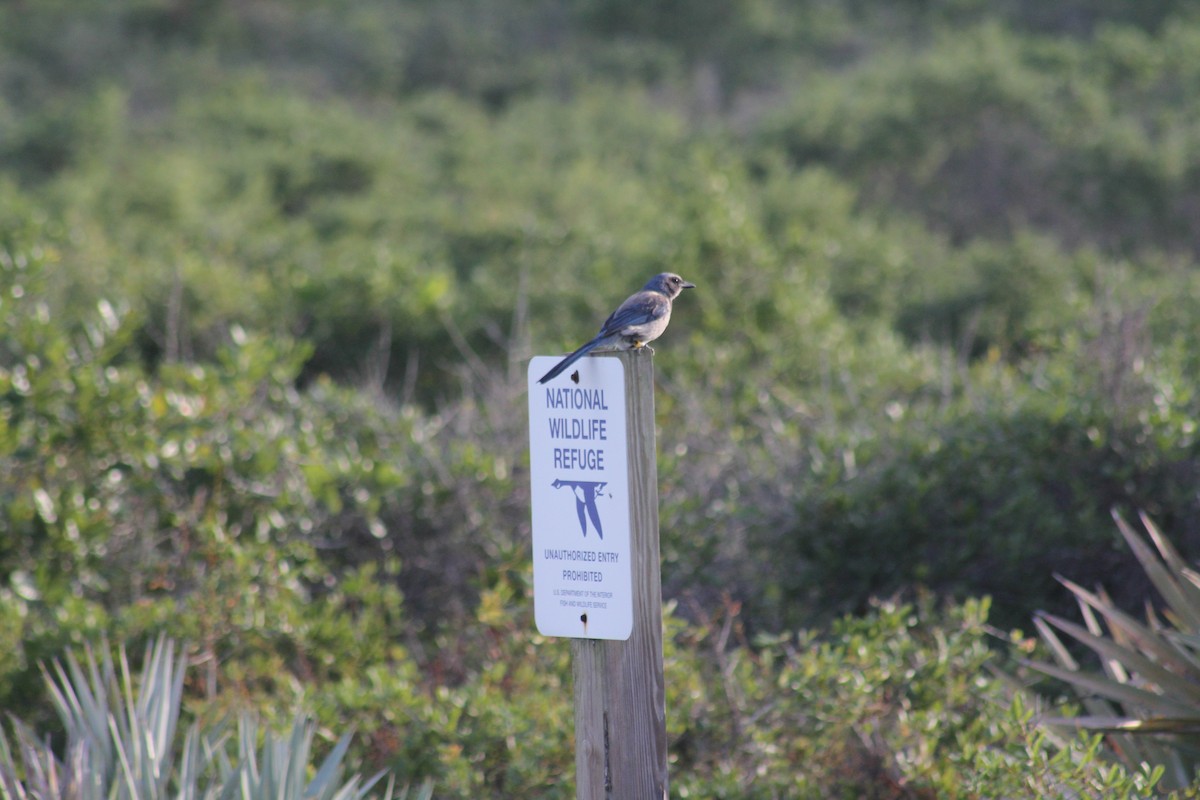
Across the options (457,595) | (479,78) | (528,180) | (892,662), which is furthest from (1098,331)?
(479,78)

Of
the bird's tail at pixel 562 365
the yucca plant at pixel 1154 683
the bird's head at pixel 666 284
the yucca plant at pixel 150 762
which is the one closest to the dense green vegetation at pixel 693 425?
the yucca plant at pixel 1154 683

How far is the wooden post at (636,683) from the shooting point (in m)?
2.90

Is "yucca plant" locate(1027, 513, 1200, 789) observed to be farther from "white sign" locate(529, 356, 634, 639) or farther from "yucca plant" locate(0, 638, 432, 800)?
"yucca plant" locate(0, 638, 432, 800)

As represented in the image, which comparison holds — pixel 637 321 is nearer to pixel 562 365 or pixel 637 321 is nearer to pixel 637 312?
pixel 637 312

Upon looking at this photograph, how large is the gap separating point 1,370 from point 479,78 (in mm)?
24250

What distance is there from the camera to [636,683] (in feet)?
9.70

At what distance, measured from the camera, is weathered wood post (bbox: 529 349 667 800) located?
2898 millimetres

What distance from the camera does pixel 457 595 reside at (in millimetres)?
5797

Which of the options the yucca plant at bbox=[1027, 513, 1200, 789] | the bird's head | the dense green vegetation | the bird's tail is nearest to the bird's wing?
the bird's head

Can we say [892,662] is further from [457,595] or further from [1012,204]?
[1012,204]

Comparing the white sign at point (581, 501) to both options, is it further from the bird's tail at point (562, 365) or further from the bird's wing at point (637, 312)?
the bird's wing at point (637, 312)

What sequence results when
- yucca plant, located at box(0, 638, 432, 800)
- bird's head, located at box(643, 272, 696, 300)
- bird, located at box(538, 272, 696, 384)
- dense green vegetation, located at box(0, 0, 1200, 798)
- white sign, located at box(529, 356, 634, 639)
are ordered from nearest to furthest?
1. white sign, located at box(529, 356, 634, 639)
2. yucca plant, located at box(0, 638, 432, 800)
3. bird, located at box(538, 272, 696, 384)
4. bird's head, located at box(643, 272, 696, 300)
5. dense green vegetation, located at box(0, 0, 1200, 798)

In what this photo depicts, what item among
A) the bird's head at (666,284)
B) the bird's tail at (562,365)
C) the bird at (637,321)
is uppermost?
the bird's head at (666,284)

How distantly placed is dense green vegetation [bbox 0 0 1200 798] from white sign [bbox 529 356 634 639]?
126 cm
